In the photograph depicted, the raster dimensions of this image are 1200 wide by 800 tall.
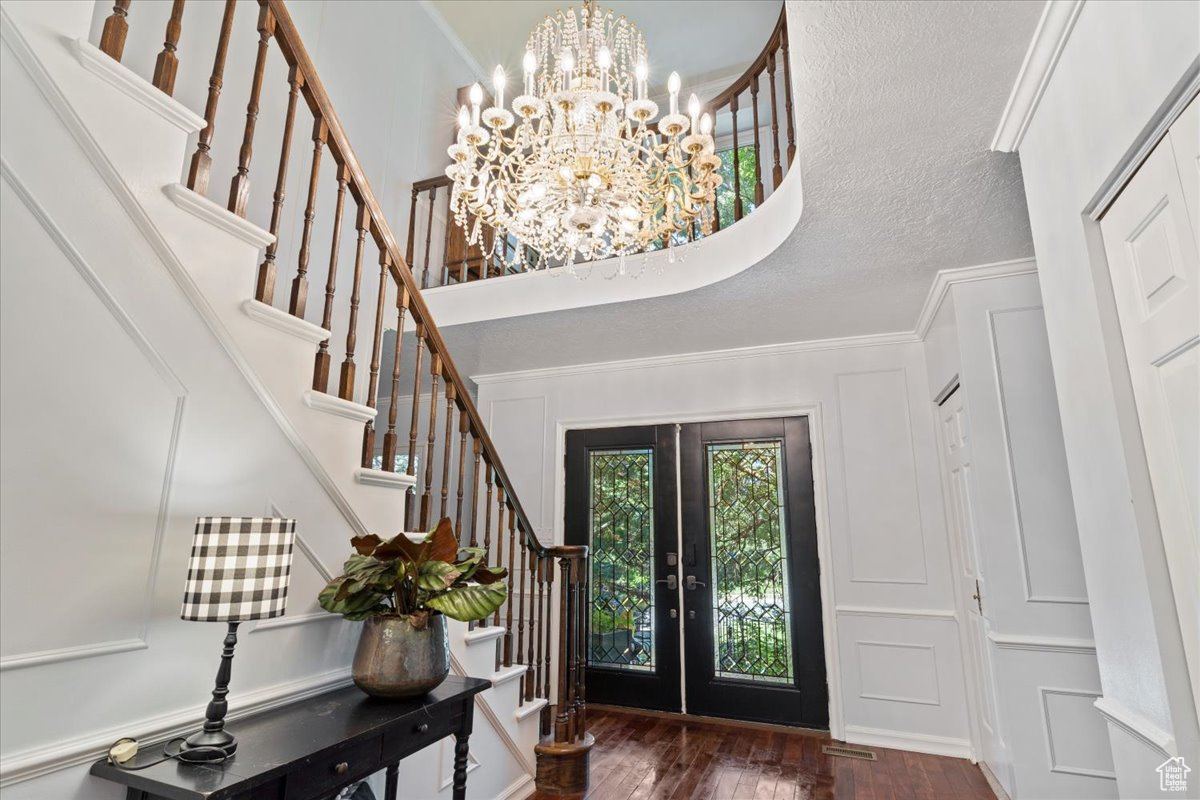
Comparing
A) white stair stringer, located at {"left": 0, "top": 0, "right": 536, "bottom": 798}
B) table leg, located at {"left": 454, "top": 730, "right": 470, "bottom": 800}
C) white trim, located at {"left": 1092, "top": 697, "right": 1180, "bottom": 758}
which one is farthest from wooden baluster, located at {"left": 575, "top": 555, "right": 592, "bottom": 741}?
white trim, located at {"left": 1092, "top": 697, "right": 1180, "bottom": 758}

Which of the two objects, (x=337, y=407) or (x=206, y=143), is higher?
(x=206, y=143)

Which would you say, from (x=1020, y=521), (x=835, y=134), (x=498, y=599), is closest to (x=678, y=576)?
(x=1020, y=521)

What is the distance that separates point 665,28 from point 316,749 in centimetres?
563

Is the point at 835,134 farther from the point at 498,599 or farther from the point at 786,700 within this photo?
the point at 786,700

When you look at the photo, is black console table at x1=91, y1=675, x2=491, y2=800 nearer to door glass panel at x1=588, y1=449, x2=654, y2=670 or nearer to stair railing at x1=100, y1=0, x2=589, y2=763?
stair railing at x1=100, y1=0, x2=589, y2=763

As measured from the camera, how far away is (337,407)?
2.08m

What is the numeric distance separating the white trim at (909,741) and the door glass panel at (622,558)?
56.5 inches

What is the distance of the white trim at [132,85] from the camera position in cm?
149

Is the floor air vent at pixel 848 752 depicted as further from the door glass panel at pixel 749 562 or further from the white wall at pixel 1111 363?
the white wall at pixel 1111 363

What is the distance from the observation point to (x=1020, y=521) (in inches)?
117

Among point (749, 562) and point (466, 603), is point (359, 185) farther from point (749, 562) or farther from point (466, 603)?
point (749, 562)

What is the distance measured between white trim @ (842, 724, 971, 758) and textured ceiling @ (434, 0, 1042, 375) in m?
2.64

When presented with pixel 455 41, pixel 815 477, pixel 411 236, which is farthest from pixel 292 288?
pixel 455 41

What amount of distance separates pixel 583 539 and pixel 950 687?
105 inches
